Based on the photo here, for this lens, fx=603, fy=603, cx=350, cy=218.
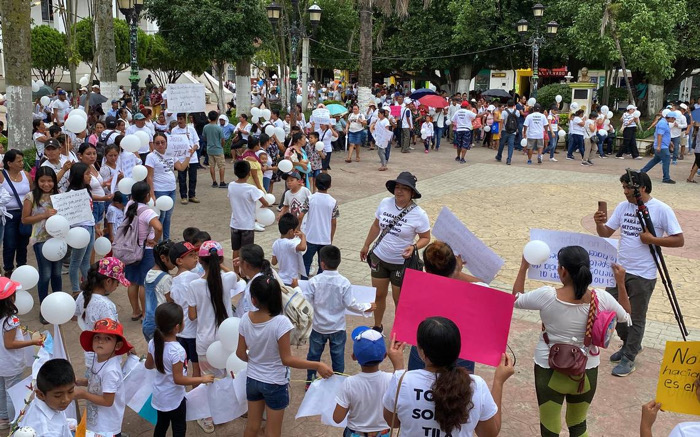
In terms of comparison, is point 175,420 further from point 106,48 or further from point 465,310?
point 106,48

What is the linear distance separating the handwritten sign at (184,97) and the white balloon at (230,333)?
30.9 feet

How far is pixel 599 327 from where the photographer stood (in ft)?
12.3

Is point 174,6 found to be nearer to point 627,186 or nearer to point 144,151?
point 144,151

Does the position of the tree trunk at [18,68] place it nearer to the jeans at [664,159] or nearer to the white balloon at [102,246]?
the white balloon at [102,246]

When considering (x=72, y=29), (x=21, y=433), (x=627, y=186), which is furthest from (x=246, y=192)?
(x=72, y=29)

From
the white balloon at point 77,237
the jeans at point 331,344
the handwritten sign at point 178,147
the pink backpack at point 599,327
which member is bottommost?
the jeans at point 331,344

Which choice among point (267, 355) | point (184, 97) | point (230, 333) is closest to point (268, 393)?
point (267, 355)

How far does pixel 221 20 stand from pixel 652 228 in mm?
17945

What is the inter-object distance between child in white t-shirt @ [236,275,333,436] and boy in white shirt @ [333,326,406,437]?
0.50 metres

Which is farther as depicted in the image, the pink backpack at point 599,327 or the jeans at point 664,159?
the jeans at point 664,159

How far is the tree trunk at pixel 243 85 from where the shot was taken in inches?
926

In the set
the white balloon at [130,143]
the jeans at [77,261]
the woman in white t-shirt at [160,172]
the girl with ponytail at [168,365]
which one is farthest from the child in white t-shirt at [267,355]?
the white balloon at [130,143]

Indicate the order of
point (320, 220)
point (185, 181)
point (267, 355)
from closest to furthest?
1. point (267, 355)
2. point (320, 220)
3. point (185, 181)

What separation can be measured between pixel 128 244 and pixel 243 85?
18235 millimetres
